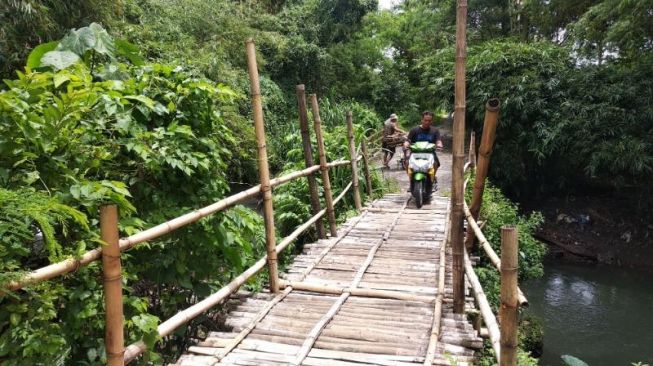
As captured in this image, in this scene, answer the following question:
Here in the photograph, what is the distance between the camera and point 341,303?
3436mm

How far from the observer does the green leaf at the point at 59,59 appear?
7.47 ft

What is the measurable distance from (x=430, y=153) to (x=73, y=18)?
484cm

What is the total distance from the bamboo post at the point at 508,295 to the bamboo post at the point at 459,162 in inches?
48.3

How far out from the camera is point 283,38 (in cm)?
1448

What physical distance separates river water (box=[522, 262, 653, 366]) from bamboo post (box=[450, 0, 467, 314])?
3331 mm

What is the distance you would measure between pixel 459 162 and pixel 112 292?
215 cm

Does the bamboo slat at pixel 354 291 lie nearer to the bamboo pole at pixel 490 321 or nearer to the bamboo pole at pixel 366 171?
the bamboo pole at pixel 490 321

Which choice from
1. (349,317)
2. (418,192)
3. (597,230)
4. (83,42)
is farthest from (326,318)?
(597,230)

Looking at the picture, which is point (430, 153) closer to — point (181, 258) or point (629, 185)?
point (181, 258)

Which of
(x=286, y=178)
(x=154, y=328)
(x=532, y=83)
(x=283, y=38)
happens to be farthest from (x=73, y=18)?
(x=283, y=38)

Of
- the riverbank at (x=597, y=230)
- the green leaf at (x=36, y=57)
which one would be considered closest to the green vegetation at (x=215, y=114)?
the green leaf at (x=36, y=57)

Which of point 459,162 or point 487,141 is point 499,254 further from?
point 487,141

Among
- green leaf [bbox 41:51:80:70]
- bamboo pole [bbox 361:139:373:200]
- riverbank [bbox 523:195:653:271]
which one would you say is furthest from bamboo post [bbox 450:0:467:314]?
riverbank [bbox 523:195:653:271]

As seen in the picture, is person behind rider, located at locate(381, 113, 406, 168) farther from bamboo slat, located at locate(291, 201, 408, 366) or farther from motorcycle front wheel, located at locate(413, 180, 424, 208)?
bamboo slat, located at locate(291, 201, 408, 366)
